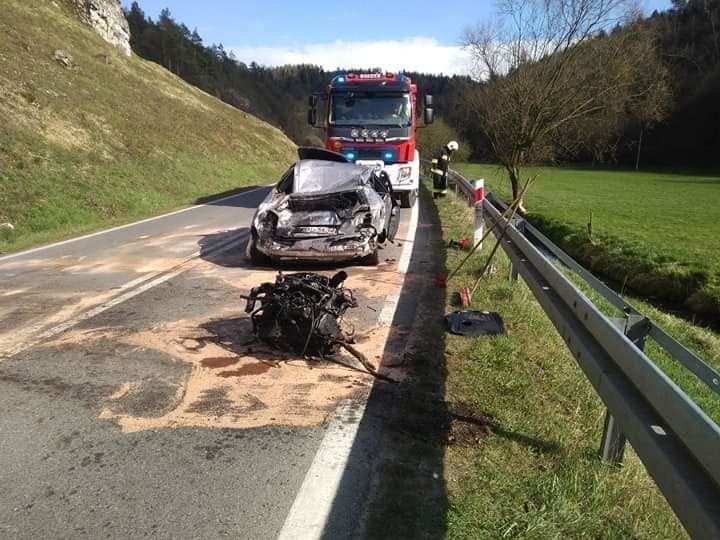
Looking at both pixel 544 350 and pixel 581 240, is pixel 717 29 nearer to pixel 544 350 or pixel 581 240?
pixel 581 240

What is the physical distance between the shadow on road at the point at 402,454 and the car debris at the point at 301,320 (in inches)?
16.6

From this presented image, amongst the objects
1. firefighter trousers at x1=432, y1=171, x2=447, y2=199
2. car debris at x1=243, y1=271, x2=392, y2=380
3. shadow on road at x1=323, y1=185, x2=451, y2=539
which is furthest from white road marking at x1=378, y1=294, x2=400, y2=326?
firefighter trousers at x1=432, y1=171, x2=447, y2=199

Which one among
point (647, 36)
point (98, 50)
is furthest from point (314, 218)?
point (98, 50)

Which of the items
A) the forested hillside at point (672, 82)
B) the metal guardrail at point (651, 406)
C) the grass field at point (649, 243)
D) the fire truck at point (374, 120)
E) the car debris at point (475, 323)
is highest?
the forested hillside at point (672, 82)

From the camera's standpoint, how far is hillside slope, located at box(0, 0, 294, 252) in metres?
15.6

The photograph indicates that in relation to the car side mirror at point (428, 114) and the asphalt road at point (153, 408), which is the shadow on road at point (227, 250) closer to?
the asphalt road at point (153, 408)

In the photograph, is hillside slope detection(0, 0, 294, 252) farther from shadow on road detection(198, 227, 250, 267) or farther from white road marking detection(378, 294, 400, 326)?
white road marking detection(378, 294, 400, 326)

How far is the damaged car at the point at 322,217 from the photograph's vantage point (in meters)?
7.96

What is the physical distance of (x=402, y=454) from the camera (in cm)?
331

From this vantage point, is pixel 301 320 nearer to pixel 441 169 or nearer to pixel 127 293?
pixel 127 293

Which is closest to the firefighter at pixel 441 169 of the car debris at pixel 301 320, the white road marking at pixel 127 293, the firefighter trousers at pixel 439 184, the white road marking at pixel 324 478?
the firefighter trousers at pixel 439 184

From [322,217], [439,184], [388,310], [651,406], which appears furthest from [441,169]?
[651,406]

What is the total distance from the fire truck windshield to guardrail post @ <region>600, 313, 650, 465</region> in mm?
12357

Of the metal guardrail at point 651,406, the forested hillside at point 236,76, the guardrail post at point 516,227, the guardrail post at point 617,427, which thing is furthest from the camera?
the forested hillside at point 236,76
